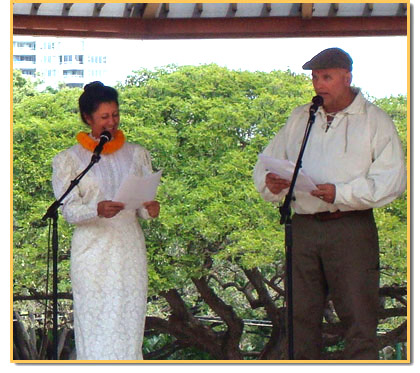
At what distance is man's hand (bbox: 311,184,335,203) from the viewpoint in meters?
3.67

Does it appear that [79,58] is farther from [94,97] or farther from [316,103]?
[316,103]

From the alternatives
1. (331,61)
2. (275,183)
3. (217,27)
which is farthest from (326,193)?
(217,27)

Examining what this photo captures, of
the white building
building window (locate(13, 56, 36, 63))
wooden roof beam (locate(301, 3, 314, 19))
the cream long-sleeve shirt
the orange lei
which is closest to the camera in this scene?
the cream long-sleeve shirt

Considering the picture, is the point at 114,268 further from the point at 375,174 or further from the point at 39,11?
the point at 39,11

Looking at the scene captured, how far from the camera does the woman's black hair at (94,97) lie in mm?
4031

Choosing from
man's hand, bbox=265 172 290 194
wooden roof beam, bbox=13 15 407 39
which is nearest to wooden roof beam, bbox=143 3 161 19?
wooden roof beam, bbox=13 15 407 39

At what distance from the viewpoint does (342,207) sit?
3.80 metres

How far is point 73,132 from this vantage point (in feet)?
41.5

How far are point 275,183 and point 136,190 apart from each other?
1.83 feet

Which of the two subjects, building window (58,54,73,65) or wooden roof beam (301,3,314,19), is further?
building window (58,54,73,65)

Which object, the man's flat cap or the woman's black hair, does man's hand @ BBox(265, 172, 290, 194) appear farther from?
the woman's black hair

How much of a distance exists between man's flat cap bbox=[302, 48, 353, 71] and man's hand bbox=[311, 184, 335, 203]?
19.7 inches

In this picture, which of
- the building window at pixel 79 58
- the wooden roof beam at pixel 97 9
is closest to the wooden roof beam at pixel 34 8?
the wooden roof beam at pixel 97 9
